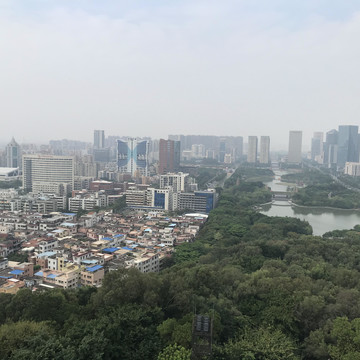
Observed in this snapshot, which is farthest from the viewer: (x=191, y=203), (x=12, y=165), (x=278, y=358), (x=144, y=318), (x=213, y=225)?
(x=12, y=165)

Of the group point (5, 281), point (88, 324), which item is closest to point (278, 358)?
point (88, 324)

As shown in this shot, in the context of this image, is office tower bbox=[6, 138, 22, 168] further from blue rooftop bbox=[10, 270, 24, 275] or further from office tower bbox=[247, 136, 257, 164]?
office tower bbox=[247, 136, 257, 164]

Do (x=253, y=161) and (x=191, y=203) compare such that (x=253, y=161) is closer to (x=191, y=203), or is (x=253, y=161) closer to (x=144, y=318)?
(x=191, y=203)

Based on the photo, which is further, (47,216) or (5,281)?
(47,216)

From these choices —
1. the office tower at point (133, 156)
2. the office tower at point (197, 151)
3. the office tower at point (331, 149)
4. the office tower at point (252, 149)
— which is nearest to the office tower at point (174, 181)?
the office tower at point (133, 156)

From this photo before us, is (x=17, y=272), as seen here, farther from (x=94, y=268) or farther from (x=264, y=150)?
(x=264, y=150)

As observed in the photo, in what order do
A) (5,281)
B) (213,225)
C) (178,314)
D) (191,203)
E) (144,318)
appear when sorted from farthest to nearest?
(191,203) → (213,225) → (5,281) → (178,314) → (144,318)

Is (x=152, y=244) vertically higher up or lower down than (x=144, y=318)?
lower down

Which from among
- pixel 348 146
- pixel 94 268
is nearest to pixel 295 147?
pixel 348 146
